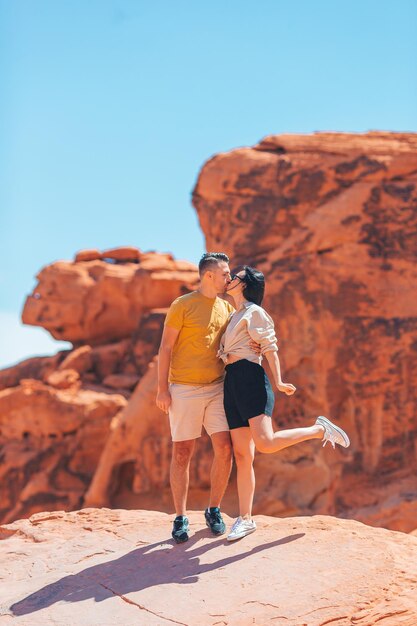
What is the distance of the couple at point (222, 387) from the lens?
16.2 feet

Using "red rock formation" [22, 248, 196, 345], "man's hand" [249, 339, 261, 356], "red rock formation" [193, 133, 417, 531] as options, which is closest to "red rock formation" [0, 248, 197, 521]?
"red rock formation" [22, 248, 196, 345]

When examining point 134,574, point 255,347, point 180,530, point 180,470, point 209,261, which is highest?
point 209,261

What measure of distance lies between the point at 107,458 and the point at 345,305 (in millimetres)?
5186

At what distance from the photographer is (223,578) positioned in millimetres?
4395

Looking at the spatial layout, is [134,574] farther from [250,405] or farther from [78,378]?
[78,378]

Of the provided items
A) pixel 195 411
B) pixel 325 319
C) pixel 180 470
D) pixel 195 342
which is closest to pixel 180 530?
pixel 180 470

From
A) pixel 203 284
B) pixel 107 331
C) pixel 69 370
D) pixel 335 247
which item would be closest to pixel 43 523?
pixel 203 284

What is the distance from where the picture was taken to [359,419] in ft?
41.3

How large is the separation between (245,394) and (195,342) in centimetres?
53

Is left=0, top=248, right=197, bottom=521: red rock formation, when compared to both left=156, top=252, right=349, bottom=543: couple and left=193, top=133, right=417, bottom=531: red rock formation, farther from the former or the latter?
left=156, top=252, right=349, bottom=543: couple

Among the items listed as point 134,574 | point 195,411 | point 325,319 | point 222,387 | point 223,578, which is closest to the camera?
point 223,578

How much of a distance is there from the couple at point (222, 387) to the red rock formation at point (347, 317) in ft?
24.4

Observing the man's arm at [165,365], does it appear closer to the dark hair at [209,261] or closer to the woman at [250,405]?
the woman at [250,405]

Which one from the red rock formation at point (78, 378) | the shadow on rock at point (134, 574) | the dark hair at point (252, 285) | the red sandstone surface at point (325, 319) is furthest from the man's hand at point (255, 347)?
the red rock formation at point (78, 378)
